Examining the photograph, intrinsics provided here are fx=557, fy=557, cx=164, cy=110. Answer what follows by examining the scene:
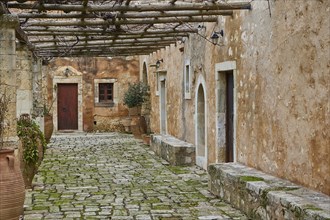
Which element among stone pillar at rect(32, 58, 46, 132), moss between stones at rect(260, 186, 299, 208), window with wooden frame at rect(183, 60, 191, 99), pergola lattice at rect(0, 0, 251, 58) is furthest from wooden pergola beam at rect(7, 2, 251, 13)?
stone pillar at rect(32, 58, 46, 132)

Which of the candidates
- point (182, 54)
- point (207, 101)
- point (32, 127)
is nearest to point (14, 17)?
point (32, 127)

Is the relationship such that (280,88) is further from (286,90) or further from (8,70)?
(8,70)

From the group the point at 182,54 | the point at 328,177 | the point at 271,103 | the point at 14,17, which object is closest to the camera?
the point at 328,177

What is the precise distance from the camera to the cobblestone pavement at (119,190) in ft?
23.3

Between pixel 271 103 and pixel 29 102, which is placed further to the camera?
pixel 29 102

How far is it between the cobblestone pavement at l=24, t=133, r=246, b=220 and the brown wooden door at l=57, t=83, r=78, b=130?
8.28 meters

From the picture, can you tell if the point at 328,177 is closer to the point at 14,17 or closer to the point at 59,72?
the point at 14,17

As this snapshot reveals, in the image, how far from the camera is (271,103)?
24.3ft

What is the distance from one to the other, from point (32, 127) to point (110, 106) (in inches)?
517

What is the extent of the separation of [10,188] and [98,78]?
17.2 m

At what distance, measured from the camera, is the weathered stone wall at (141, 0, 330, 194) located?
595 cm

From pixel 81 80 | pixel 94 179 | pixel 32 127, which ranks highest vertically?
pixel 81 80

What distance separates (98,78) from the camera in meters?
22.7

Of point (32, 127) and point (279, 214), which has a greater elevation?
point (32, 127)
